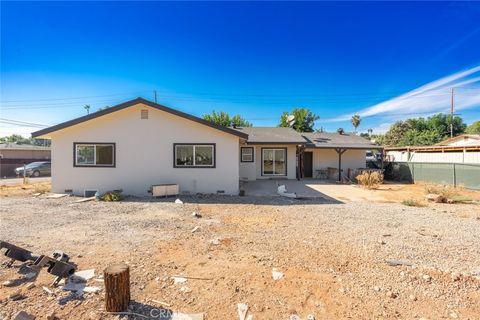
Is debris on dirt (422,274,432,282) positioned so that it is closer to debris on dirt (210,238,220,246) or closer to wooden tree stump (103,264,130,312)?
debris on dirt (210,238,220,246)

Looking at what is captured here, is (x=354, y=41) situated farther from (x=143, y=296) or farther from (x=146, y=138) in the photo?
(x=143, y=296)

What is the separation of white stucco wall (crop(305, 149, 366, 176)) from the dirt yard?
9775 millimetres

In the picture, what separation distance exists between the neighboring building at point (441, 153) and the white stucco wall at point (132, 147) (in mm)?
14894

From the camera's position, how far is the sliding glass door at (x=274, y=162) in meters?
16.3

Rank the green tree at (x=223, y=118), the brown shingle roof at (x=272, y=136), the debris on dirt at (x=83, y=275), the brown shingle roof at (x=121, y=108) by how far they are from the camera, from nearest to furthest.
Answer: the debris on dirt at (x=83, y=275) → the brown shingle roof at (x=121, y=108) → the brown shingle roof at (x=272, y=136) → the green tree at (x=223, y=118)

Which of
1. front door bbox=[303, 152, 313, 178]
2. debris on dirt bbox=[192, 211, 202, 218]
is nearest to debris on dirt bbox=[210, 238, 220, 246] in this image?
debris on dirt bbox=[192, 211, 202, 218]

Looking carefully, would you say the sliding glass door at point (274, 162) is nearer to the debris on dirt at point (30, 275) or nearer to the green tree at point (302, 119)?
the debris on dirt at point (30, 275)

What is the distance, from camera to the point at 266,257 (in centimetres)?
430

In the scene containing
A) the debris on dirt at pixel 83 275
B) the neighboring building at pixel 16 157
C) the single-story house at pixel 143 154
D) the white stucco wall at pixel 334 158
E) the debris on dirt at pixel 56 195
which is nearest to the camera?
the debris on dirt at pixel 83 275

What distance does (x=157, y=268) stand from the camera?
3.85 metres

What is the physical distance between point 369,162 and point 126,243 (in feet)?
69.0

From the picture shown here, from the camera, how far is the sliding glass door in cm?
1627

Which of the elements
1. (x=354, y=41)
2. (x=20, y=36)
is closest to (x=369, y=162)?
(x=354, y=41)

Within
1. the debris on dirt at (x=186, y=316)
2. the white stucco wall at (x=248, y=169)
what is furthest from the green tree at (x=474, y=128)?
the debris on dirt at (x=186, y=316)
